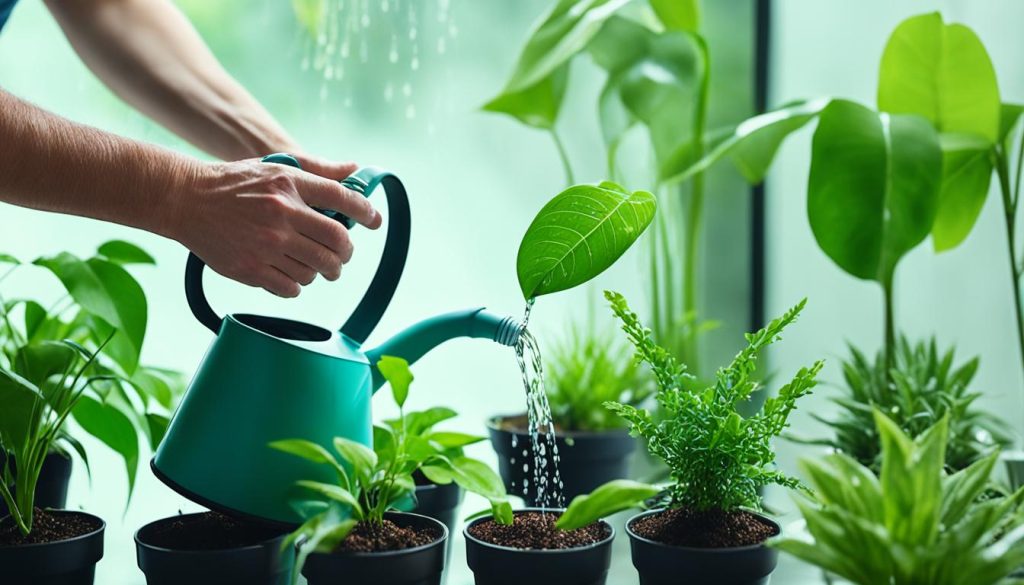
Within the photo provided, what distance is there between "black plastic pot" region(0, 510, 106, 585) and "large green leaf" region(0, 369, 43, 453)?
0.32 feet

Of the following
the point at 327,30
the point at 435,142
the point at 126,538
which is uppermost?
the point at 327,30

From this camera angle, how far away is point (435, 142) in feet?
4.26

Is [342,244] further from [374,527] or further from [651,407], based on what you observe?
[651,407]

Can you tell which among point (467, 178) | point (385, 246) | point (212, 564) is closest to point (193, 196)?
point (385, 246)

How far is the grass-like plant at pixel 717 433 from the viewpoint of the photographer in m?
0.62

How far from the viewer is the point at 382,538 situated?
2.01 feet

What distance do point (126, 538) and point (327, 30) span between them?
2.26 feet

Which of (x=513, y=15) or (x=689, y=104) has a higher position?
(x=513, y=15)

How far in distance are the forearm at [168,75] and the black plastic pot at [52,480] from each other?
329 mm

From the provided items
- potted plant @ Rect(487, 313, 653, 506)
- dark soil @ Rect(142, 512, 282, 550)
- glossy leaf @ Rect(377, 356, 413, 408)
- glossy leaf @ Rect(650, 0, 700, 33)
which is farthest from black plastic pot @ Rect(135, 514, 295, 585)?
glossy leaf @ Rect(650, 0, 700, 33)

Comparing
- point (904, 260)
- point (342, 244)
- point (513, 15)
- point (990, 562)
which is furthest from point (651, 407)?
point (990, 562)

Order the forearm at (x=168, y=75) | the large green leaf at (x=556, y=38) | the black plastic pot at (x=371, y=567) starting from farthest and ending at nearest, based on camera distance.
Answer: the large green leaf at (x=556, y=38), the forearm at (x=168, y=75), the black plastic pot at (x=371, y=567)

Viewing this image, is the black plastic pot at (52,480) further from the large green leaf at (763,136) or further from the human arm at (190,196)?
the large green leaf at (763,136)

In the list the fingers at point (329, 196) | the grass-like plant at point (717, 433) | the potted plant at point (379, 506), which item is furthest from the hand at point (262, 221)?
the grass-like plant at point (717, 433)
